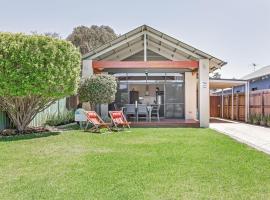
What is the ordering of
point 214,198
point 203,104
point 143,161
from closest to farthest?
point 214,198, point 143,161, point 203,104

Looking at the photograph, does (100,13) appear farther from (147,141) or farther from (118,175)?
(118,175)

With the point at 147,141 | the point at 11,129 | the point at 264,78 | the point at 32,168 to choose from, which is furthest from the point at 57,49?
the point at 264,78

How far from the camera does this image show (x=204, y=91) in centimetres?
1806

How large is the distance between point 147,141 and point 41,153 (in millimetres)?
3955

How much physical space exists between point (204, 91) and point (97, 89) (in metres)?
5.70

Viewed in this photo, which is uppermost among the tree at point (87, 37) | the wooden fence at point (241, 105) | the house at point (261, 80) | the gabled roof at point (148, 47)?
the tree at point (87, 37)

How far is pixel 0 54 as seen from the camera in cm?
1216

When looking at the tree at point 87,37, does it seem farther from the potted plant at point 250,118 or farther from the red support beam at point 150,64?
the potted plant at point 250,118

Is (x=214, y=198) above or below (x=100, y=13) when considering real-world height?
below

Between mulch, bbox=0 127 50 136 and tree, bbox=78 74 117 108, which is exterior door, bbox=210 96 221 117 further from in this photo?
mulch, bbox=0 127 50 136

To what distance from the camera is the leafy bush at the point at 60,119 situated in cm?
1759

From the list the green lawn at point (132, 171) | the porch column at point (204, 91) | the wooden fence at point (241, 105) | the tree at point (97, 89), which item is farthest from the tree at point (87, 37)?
the green lawn at point (132, 171)

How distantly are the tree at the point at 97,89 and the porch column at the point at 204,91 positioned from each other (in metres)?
4.71

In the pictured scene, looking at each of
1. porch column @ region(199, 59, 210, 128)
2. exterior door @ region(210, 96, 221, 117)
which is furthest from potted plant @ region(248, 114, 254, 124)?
exterior door @ region(210, 96, 221, 117)
